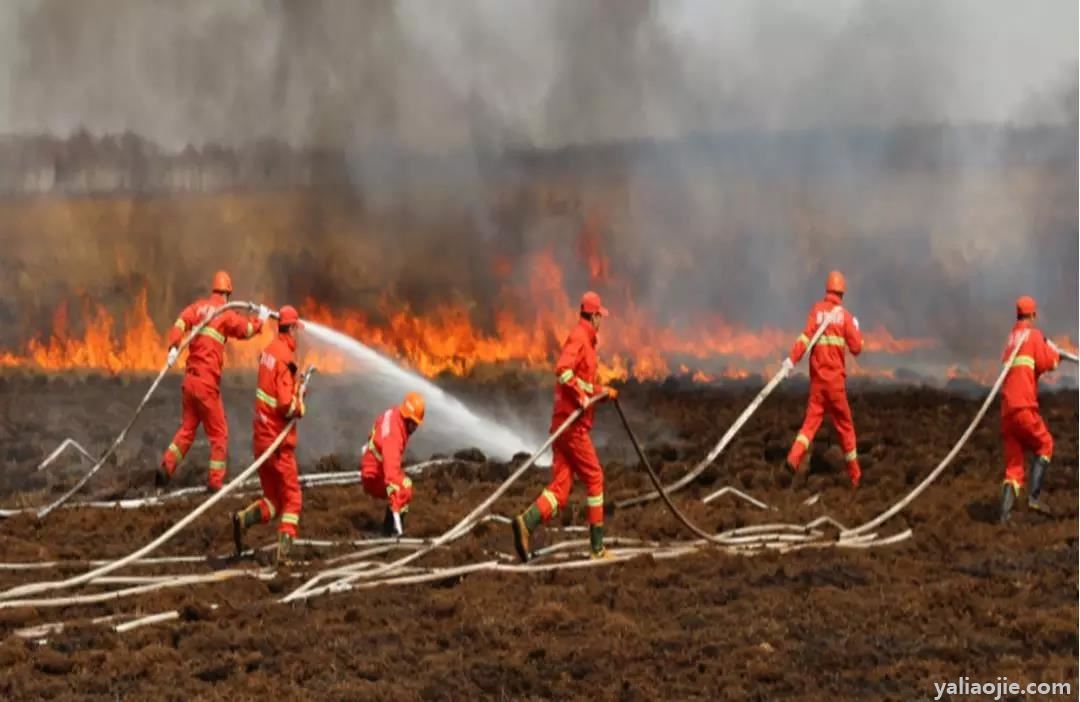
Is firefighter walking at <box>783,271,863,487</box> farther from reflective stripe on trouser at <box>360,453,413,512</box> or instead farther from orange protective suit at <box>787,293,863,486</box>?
reflective stripe on trouser at <box>360,453,413,512</box>

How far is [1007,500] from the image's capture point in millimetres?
14055

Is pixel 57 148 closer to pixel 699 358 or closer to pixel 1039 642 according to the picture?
pixel 699 358

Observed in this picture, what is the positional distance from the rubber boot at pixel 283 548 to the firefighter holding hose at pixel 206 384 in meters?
3.64

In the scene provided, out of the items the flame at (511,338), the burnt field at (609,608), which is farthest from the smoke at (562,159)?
the burnt field at (609,608)

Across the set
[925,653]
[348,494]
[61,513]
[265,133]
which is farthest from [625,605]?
Answer: [265,133]

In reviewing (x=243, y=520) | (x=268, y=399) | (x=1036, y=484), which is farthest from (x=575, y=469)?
(x=1036, y=484)

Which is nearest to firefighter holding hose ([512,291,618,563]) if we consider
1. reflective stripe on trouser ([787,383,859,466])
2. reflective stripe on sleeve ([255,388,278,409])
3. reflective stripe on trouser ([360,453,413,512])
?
reflective stripe on trouser ([360,453,413,512])

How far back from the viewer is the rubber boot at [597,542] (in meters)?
12.2

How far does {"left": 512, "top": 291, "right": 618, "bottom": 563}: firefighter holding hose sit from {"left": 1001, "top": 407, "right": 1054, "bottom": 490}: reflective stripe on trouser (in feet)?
13.7

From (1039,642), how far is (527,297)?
54.7ft

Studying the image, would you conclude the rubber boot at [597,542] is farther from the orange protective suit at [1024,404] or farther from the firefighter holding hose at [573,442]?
the orange protective suit at [1024,404]

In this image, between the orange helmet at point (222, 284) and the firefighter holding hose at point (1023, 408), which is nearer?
the firefighter holding hose at point (1023, 408)

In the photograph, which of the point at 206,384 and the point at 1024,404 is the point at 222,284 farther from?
the point at 1024,404

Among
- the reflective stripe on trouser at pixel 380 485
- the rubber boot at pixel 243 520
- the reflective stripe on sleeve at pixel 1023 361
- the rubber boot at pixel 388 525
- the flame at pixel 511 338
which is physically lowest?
the rubber boot at pixel 388 525
